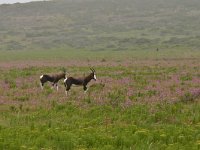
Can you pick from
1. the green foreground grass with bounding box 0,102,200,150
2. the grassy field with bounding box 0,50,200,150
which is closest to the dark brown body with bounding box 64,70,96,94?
the grassy field with bounding box 0,50,200,150

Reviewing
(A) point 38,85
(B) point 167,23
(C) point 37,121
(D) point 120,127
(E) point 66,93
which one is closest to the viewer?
(D) point 120,127

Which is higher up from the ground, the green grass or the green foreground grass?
the green foreground grass

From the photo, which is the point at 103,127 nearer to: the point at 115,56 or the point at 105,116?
the point at 105,116

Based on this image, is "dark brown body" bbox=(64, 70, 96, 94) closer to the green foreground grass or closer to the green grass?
the green foreground grass

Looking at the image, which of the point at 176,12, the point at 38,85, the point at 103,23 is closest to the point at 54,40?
the point at 103,23

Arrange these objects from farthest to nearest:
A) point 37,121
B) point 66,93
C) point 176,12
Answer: point 176,12
point 66,93
point 37,121

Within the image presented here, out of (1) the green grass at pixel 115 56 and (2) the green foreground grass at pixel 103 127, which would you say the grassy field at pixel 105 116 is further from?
(1) the green grass at pixel 115 56

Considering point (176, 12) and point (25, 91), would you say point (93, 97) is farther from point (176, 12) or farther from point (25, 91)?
point (176, 12)

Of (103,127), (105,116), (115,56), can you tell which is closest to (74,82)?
(105,116)

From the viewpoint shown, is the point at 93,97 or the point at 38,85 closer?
the point at 93,97

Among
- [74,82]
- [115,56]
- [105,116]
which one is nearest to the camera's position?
[105,116]

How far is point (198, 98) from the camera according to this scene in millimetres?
21859

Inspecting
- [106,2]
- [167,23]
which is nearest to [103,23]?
[167,23]

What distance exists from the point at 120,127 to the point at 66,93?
9791 mm
